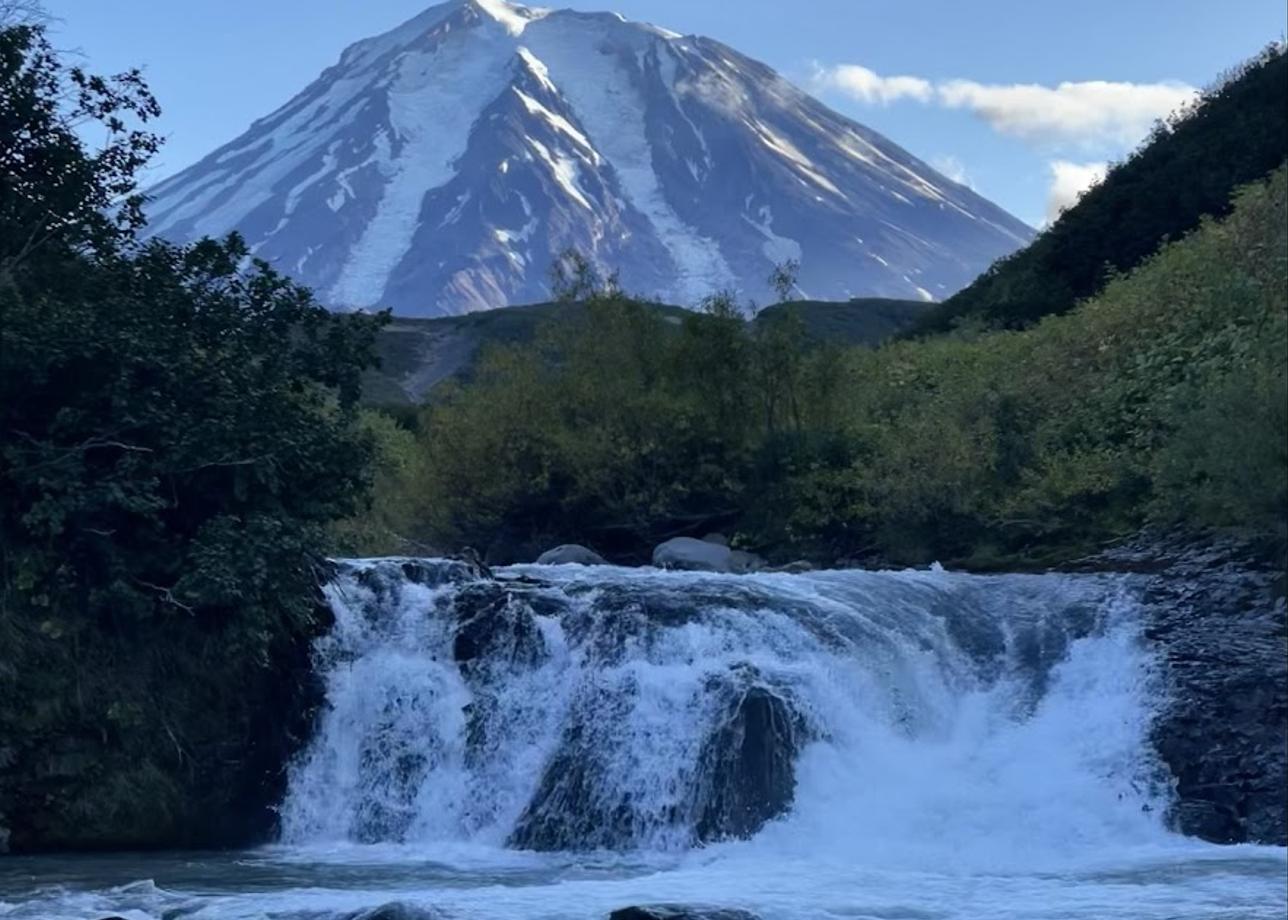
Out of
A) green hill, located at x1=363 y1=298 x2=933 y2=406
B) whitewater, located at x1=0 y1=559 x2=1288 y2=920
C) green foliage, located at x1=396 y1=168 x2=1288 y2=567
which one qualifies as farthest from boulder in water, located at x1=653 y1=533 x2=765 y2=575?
green hill, located at x1=363 y1=298 x2=933 y2=406

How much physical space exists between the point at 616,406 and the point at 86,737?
16.0 metres

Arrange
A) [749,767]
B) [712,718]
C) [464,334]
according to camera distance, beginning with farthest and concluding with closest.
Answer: [464,334]
[712,718]
[749,767]

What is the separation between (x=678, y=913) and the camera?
1234 centimetres

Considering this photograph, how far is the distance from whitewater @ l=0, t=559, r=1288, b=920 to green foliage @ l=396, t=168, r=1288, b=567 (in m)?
5.48

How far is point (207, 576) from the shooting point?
17.4 m

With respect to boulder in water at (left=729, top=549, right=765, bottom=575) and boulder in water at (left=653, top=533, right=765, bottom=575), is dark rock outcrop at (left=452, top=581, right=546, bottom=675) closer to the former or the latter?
boulder in water at (left=653, top=533, right=765, bottom=575)

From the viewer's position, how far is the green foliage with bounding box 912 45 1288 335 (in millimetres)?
39812

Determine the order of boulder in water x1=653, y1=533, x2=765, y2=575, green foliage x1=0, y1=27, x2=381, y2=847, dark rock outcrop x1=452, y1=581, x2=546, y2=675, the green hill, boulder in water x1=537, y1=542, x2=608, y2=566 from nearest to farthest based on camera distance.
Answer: green foliage x1=0, y1=27, x2=381, y2=847 < dark rock outcrop x1=452, y1=581, x2=546, y2=675 < boulder in water x1=653, y1=533, x2=765, y2=575 < boulder in water x1=537, y1=542, x2=608, y2=566 < the green hill

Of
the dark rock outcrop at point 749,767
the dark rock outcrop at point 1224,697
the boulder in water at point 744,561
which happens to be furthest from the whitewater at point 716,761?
the boulder in water at point 744,561

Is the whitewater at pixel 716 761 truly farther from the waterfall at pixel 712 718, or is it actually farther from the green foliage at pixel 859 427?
the green foliage at pixel 859 427

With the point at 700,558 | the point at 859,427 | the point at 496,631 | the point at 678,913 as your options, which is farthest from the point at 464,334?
the point at 678,913

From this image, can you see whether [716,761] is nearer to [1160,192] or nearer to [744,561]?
[744,561]

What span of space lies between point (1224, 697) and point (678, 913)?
9.08 metres

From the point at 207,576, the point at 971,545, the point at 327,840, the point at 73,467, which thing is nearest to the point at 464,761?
the point at 327,840
